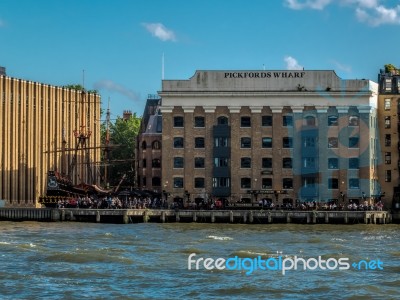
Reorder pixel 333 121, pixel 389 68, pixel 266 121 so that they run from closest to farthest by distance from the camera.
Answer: pixel 333 121 → pixel 266 121 → pixel 389 68

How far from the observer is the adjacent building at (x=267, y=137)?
132m

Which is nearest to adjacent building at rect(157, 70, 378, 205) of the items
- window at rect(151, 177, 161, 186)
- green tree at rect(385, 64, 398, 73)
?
window at rect(151, 177, 161, 186)

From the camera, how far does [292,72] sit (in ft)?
434

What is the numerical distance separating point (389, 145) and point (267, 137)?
15794mm

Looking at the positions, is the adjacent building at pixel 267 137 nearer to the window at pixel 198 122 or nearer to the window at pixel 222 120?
the window at pixel 198 122

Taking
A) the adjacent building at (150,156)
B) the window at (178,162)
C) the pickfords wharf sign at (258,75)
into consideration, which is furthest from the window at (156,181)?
the pickfords wharf sign at (258,75)

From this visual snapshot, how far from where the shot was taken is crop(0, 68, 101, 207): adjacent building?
138750 mm

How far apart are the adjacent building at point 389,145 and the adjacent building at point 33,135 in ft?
125

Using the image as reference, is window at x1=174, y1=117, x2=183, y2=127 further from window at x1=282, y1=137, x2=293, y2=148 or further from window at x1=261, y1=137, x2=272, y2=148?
window at x1=282, y1=137, x2=293, y2=148

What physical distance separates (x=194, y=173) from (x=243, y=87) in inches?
458

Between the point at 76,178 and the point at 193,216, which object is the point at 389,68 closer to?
the point at 76,178

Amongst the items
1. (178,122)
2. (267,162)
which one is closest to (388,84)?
(267,162)

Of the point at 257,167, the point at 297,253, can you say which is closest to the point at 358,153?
the point at 257,167

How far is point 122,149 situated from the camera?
179 m
